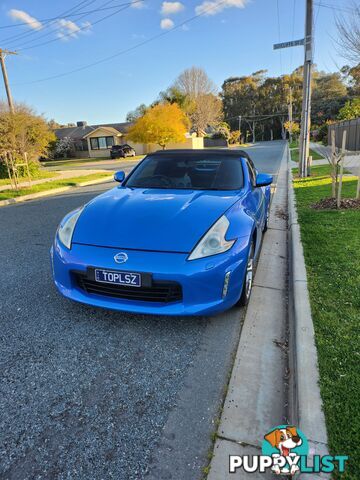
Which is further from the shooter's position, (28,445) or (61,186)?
(61,186)

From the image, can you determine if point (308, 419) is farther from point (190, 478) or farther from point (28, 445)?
point (28, 445)

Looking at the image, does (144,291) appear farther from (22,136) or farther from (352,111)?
(352,111)

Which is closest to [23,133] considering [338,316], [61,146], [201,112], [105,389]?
[105,389]

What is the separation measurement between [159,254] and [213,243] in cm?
45

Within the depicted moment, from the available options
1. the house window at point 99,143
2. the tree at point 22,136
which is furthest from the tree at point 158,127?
the tree at point 22,136

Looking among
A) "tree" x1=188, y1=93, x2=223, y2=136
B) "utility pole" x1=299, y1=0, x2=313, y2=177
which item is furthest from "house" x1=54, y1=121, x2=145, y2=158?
"utility pole" x1=299, y1=0, x2=313, y2=177

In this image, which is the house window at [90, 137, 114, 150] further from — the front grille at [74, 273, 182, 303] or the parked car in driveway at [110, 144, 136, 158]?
the front grille at [74, 273, 182, 303]

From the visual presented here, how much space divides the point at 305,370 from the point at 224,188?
2.16 metres

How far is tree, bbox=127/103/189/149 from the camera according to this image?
33656 millimetres

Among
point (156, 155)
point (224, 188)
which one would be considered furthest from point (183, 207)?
point (156, 155)

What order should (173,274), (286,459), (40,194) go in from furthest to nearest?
1. (40,194)
2. (173,274)
3. (286,459)

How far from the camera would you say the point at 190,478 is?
157 cm

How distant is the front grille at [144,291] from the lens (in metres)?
2.51

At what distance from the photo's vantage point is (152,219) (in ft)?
9.58
